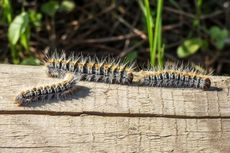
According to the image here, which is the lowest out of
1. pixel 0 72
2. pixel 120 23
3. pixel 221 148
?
pixel 221 148

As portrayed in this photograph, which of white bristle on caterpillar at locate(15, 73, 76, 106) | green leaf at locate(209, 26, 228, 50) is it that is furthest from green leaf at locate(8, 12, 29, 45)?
green leaf at locate(209, 26, 228, 50)

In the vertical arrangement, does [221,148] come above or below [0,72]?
below

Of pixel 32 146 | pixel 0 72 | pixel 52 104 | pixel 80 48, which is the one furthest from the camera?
pixel 80 48

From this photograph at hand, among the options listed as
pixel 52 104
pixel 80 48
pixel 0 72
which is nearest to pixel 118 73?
pixel 52 104

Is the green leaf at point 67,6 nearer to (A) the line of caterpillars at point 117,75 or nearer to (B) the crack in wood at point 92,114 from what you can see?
(A) the line of caterpillars at point 117,75

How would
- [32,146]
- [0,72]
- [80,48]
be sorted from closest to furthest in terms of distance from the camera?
1. [32,146]
2. [0,72]
3. [80,48]

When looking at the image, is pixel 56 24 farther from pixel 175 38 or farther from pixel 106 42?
pixel 175 38
